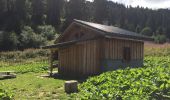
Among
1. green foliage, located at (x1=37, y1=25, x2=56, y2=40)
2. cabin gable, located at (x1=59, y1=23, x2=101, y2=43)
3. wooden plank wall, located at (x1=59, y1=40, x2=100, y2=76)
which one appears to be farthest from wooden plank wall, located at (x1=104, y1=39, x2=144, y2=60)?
green foliage, located at (x1=37, y1=25, x2=56, y2=40)

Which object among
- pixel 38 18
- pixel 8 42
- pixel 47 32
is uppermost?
pixel 38 18

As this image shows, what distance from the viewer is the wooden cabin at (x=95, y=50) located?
74.7 ft

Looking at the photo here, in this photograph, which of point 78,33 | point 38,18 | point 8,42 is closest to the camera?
point 78,33

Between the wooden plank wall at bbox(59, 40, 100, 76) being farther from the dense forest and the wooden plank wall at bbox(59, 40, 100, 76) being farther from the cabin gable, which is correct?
the dense forest

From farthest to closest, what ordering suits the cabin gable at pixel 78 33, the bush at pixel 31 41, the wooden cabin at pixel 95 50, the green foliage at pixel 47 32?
the green foliage at pixel 47 32, the bush at pixel 31 41, the cabin gable at pixel 78 33, the wooden cabin at pixel 95 50

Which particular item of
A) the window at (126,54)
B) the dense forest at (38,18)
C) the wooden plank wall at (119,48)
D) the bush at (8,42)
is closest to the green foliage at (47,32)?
the dense forest at (38,18)

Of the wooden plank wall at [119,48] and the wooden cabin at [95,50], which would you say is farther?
the wooden plank wall at [119,48]

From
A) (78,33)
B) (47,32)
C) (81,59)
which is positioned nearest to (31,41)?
(47,32)

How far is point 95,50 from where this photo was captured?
22.9m

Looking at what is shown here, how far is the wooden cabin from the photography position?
22781mm

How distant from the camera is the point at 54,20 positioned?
2970 inches

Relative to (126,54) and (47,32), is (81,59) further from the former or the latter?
(47,32)

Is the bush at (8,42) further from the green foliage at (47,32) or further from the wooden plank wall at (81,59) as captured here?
the wooden plank wall at (81,59)

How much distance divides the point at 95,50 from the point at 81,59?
1374 mm
